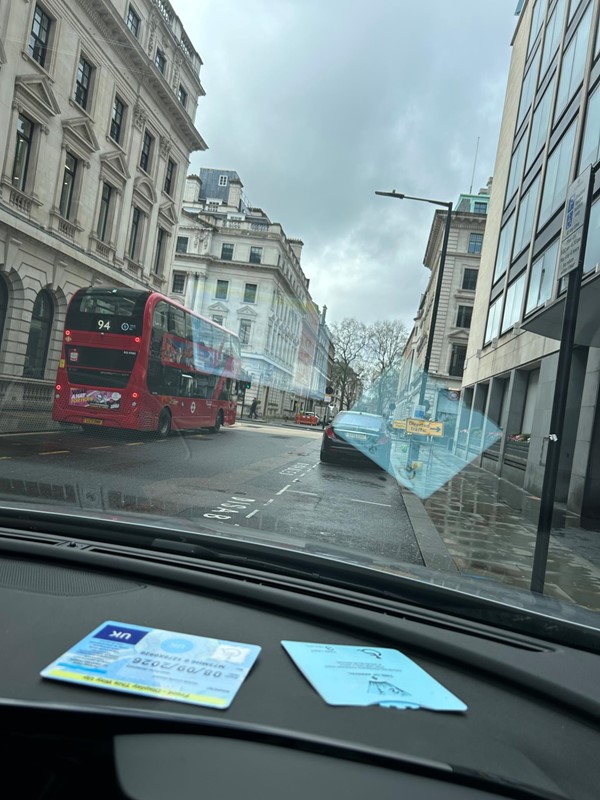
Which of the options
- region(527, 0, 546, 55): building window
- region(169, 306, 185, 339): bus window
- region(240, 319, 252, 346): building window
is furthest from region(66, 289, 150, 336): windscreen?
region(527, 0, 546, 55): building window

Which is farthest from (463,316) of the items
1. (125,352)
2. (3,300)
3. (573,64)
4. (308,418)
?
(3,300)

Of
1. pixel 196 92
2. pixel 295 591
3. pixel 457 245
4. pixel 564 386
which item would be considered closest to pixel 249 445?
pixel 196 92

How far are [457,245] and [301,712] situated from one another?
157 feet

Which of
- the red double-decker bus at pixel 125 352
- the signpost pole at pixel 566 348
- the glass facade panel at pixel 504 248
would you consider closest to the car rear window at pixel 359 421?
the red double-decker bus at pixel 125 352

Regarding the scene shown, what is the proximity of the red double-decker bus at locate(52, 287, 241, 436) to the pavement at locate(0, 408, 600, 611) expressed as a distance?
140 centimetres

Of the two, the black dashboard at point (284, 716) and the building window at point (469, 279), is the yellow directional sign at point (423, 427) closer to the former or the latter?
the black dashboard at point (284, 716)

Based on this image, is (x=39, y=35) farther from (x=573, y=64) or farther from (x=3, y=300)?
(x=573, y=64)

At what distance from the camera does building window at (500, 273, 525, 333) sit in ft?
63.3

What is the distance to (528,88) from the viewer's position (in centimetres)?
2222

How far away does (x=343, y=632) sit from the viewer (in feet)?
5.98

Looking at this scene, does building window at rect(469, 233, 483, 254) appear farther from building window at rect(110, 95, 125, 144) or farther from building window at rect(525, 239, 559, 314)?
building window at rect(110, 95, 125, 144)

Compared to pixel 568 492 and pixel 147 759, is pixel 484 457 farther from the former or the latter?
pixel 147 759

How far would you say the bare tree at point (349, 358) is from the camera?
34.4ft

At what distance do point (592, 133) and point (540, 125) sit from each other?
22.3 feet
